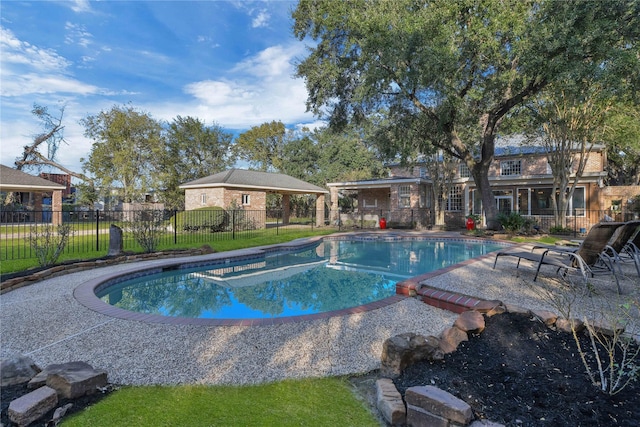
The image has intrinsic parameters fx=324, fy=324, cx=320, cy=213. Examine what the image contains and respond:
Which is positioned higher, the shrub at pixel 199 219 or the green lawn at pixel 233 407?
the shrub at pixel 199 219

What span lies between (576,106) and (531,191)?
864 cm

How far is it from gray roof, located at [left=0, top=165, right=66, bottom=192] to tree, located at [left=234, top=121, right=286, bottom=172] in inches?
852

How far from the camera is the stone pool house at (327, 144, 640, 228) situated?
19.6 m

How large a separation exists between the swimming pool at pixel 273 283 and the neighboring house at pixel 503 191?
10.0m

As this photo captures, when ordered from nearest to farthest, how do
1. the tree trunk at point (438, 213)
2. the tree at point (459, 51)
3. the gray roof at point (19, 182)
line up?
1. the tree at point (459, 51)
2. the gray roof at point (19, 182)
3. the tree trunk at point (438, 213)

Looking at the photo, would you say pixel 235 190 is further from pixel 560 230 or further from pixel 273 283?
pixel 560 230

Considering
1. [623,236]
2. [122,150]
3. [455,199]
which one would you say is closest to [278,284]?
[623,236]

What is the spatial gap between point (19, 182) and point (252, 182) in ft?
44.1

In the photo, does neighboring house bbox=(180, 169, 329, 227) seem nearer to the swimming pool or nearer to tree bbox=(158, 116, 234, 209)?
the swimming pool

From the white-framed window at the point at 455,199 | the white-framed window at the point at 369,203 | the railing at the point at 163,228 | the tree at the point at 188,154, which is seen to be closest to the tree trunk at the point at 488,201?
the white-framed window at the point at 455,199

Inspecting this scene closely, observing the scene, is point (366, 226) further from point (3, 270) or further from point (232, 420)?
point (232, 420)

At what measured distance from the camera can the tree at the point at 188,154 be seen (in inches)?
1190

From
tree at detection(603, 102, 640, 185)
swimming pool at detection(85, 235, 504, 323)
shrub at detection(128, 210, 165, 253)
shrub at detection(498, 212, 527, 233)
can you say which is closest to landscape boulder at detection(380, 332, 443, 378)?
swimming pool at detection(85, 235, 504, 323)

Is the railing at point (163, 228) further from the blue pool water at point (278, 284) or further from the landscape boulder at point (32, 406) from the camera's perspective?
the landscape boulder at point (32, 406)
